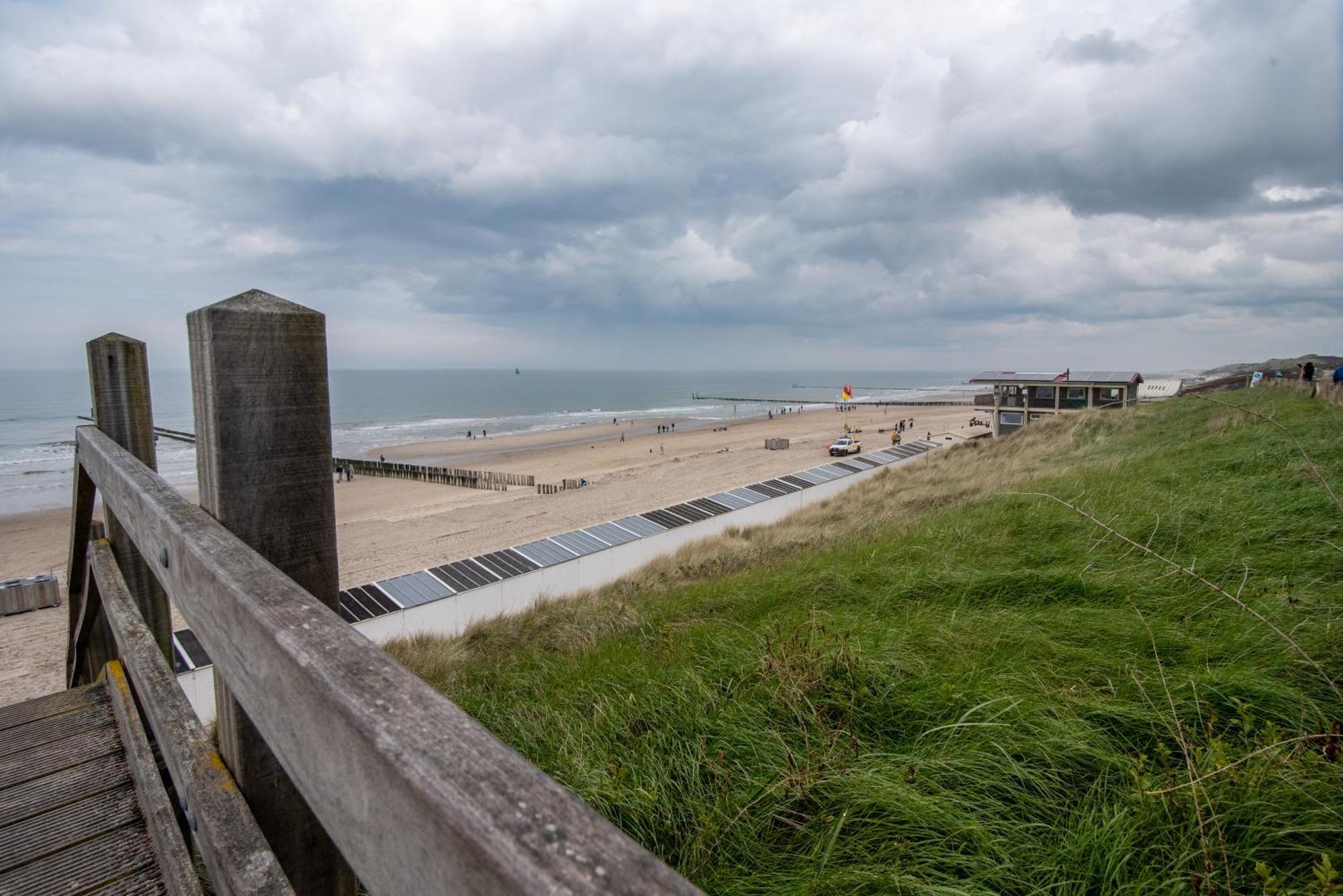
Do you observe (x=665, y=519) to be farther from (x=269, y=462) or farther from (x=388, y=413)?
(x=388, y=413)

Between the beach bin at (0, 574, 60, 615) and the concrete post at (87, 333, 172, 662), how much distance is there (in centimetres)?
1838

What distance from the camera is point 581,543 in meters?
13.1

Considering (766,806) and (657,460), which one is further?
(657,460)

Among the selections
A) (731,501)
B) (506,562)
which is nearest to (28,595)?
(506,562)

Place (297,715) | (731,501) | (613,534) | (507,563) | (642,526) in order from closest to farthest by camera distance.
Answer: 1. (297,715)
2. (507,563)
3. (613,534)
4. (642,526)
5. (731,501)

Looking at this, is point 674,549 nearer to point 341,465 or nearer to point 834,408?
point 341,465

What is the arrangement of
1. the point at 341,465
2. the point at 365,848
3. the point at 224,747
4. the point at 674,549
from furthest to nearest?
the point at 341,465 → the point at 674,549 → the point at 224,747 → the point at 365,848

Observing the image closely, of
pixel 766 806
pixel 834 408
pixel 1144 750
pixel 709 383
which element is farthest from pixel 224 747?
pixel 709 383

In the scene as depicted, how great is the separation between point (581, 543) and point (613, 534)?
2.61ft

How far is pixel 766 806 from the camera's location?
255 cm

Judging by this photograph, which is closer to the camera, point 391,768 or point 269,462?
point 391,768

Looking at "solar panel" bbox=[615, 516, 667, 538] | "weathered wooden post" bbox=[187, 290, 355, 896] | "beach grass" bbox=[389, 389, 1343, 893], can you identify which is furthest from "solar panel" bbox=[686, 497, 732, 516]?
"weathered wooden post" bbox=[187, 290, 355, 896]

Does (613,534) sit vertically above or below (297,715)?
below

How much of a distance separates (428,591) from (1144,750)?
10.0 m
